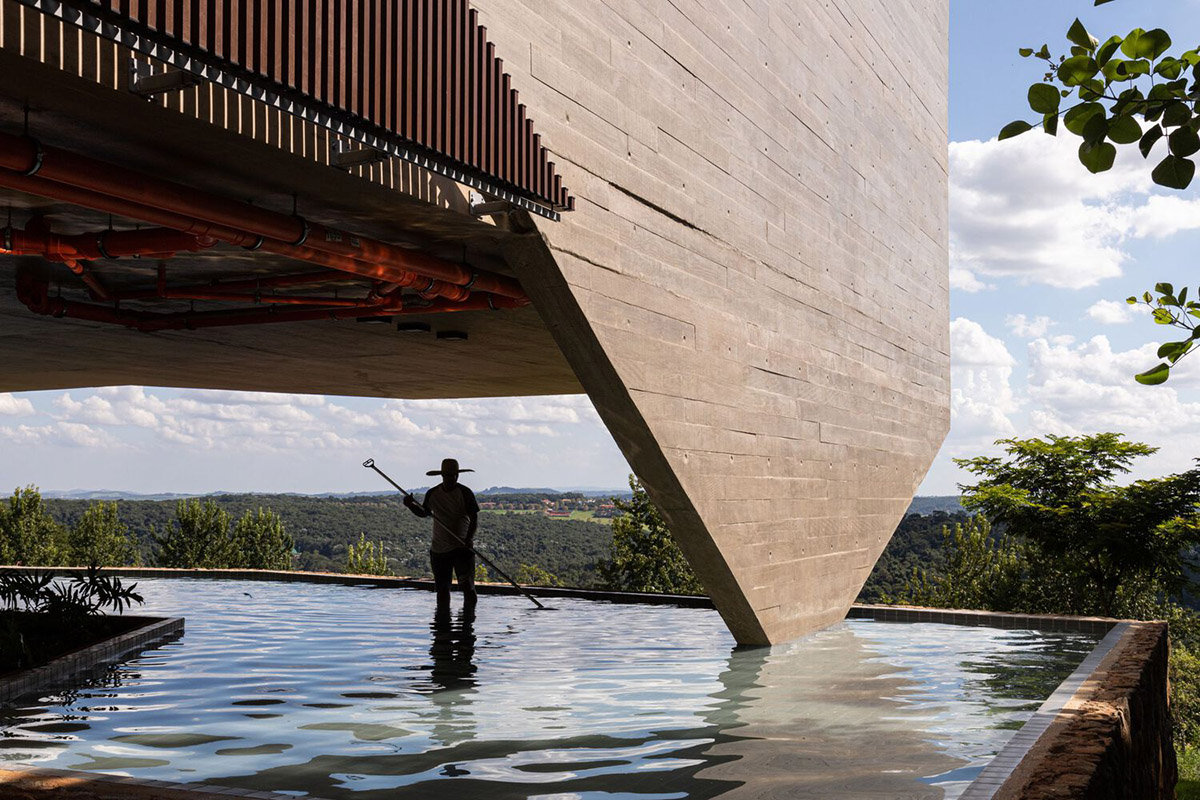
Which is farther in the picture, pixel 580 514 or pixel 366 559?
pixel 580 514

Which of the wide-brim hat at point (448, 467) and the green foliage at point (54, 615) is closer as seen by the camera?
the green foliage at point (54, 615)

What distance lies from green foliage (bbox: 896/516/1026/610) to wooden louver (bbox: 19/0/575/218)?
17.8 metres

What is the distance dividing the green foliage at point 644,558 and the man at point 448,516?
1182 cm

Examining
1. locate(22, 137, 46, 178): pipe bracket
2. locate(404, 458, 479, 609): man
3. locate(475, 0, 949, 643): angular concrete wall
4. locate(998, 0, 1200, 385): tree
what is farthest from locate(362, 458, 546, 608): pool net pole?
locate(998, 0, 1200, 385): tree

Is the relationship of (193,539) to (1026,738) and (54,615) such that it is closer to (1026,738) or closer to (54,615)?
(54,615)

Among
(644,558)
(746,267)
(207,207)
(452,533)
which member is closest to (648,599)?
(452,533)

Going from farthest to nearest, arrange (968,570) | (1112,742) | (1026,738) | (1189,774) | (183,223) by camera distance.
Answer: (968,570), (1189,774), (183,223), (1026,738), (1112,742)

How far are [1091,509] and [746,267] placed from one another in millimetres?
8756

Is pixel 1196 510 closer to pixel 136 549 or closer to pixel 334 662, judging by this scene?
pixel 334 662

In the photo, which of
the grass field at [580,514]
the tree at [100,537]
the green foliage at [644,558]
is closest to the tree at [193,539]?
the tree at [100,537]

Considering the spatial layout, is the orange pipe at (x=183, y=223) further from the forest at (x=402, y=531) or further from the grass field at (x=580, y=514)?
the grass field at (x=580, y=514)

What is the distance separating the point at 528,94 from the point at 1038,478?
12.4 metres

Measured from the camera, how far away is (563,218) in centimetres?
A: 636

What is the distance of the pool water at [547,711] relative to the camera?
4.57m
